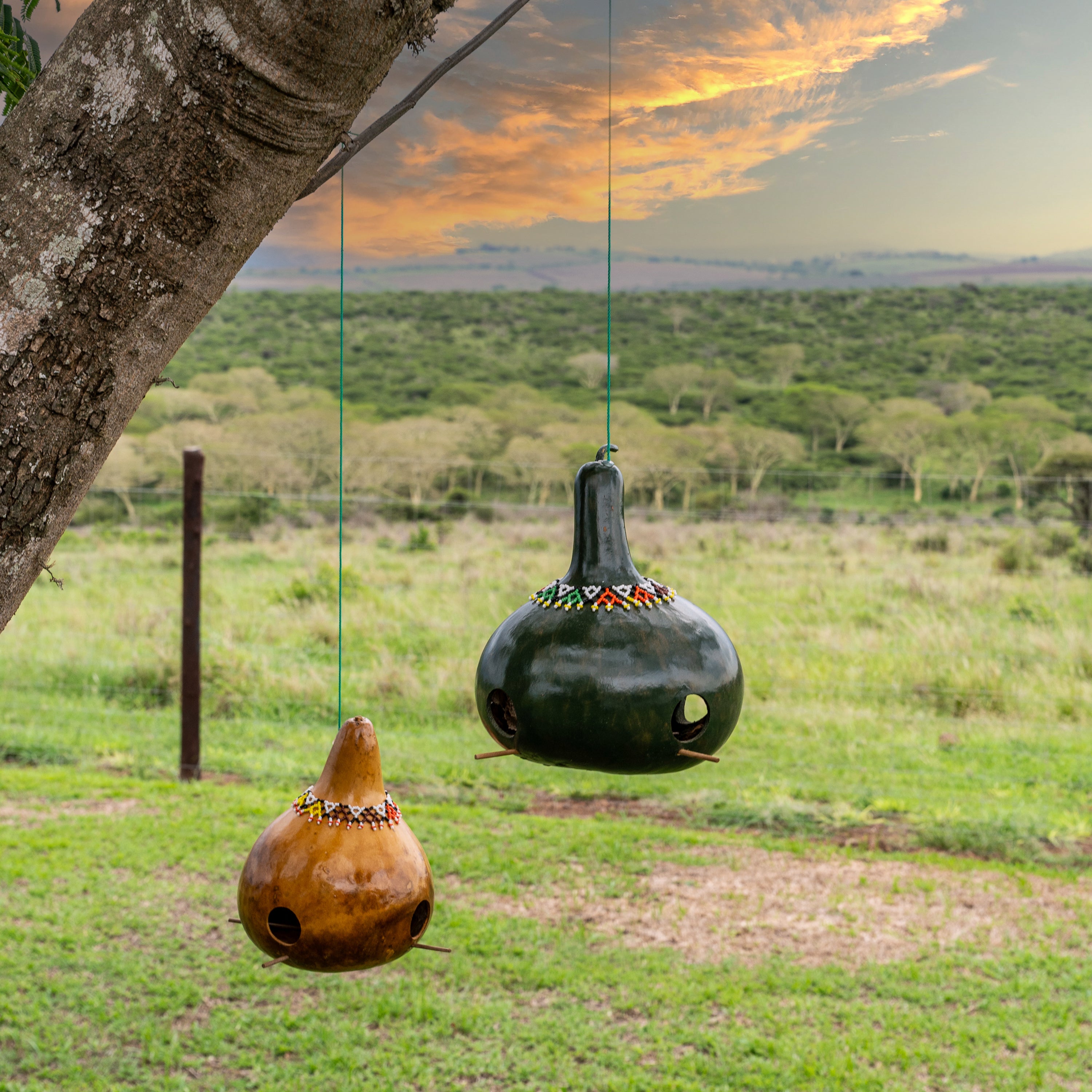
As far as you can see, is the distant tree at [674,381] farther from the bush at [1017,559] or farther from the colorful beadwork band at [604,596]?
the colorful beadwork band at [604,596]

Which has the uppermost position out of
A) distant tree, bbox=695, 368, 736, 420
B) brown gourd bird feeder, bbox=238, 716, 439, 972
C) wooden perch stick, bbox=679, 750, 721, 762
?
distant tree, bbox=695, 368, 736, 420

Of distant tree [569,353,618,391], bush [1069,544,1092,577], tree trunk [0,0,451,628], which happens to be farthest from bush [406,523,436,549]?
distant tree [569,353,618,391]

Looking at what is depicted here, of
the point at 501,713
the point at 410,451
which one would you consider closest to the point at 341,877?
the point at 501,713

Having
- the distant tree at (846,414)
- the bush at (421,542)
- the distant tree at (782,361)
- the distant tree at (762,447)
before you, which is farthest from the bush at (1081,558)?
the distant tree at (782,361)

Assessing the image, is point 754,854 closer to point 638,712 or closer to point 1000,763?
point 1000,763

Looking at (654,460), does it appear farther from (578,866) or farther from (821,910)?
(821,910)

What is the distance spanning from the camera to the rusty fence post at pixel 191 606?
653cm

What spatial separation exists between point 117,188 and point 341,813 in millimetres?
1401

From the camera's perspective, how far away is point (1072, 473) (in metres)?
24.4

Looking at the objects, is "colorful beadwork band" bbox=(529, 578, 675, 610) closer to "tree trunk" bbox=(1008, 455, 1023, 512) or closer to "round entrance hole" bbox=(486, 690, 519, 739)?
"round entrance hole" bbox=(486, 690, 519, 739)

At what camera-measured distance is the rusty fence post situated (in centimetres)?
653

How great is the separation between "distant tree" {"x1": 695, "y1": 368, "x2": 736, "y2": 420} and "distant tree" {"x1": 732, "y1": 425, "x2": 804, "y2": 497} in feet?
6.41

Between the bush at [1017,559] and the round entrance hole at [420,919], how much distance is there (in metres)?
13.4

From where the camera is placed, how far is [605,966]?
176 inches
